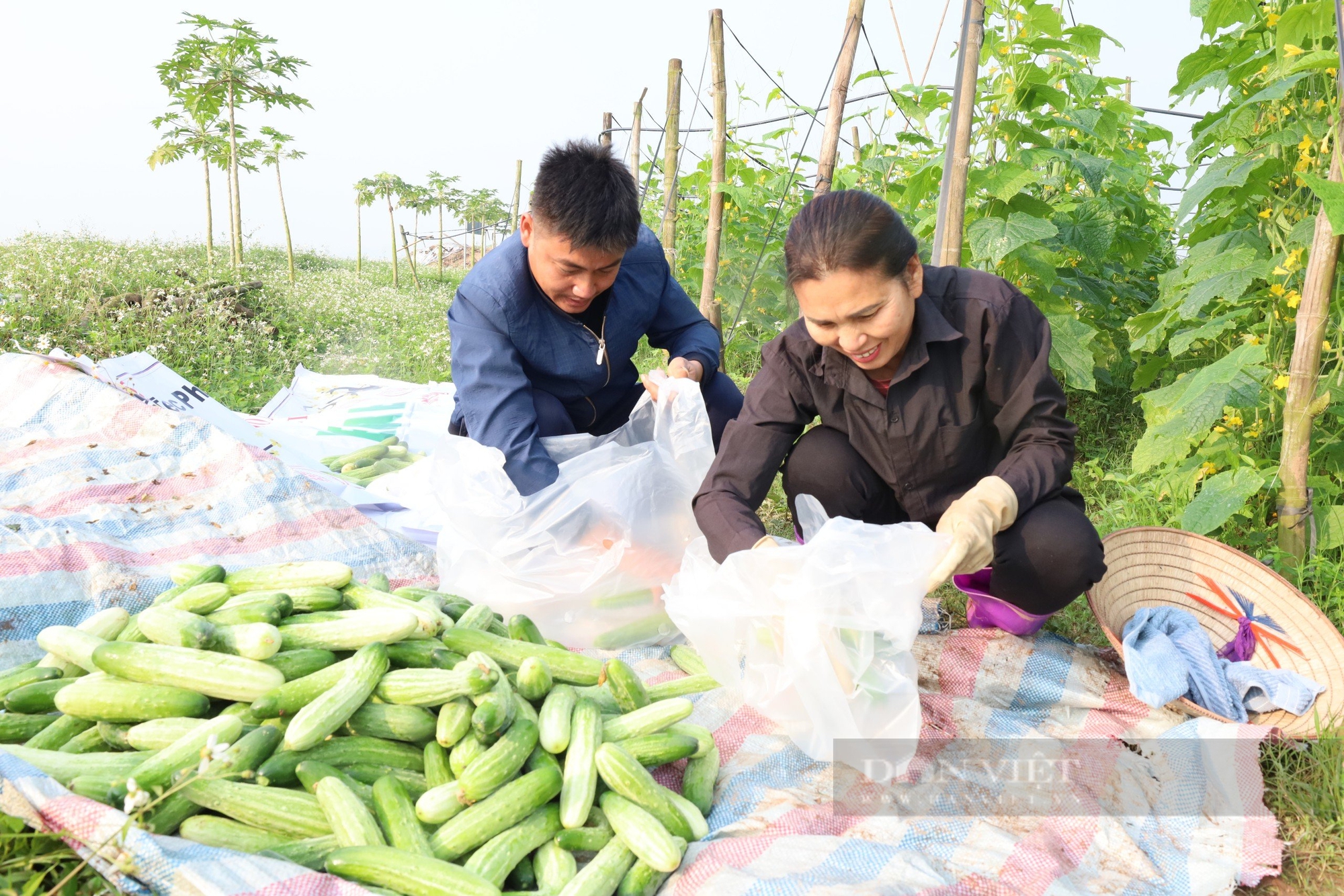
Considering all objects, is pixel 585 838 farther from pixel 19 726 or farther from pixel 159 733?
pixel 19 726

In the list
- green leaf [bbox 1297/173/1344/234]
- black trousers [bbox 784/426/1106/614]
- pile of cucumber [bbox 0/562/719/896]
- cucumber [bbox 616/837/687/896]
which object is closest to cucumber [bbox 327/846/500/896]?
pile of cucumber [bbox 0/562/719/896]

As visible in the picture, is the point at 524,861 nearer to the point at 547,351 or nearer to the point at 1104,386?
the point at 547,351

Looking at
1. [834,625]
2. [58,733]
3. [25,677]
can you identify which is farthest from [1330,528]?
[25,677]

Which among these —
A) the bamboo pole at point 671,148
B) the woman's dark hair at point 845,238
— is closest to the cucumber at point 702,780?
the woman's dark hair at point 845,238

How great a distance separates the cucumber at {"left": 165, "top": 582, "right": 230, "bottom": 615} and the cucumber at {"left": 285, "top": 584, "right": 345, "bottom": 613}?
0.17 m

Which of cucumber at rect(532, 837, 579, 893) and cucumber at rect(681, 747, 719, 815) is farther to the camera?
cucumber at rect(681, 747, 719, 815)

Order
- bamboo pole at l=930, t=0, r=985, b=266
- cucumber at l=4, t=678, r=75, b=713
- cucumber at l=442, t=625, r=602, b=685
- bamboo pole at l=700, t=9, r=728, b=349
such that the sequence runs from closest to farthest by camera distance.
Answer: cucumber at l=4, t=678, r=75, b=713 < cucumber at l=442, t=625, r=602, b=685 < bamboo pole at l=930, t=0, r=985, b=266 < bamboo pole at l=700, t=9, r=728, b=349

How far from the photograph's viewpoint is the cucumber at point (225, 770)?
5.48 feet

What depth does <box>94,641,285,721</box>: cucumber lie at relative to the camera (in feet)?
6.42

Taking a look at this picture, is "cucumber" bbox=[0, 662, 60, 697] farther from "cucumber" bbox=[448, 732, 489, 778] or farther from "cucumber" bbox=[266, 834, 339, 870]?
"cucumber" bbox=[448, 732, 489, 778]

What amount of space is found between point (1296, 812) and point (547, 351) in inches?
105

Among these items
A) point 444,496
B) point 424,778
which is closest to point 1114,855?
point 424,778

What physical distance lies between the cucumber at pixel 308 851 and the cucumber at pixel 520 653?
59cm

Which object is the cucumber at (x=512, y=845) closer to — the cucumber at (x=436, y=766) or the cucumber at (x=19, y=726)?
the cucumber at (x=436, y=766)
